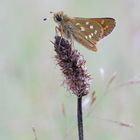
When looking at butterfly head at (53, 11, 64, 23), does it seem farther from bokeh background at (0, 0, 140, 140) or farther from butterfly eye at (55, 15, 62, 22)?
bokeh background at (0, 0, 140, 140)

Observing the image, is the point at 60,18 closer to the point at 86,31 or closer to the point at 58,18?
the point at 58,18

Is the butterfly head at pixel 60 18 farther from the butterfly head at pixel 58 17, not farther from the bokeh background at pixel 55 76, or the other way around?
the bokeh background at pixel 55 76

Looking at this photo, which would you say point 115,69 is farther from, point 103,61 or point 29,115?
point 29,115

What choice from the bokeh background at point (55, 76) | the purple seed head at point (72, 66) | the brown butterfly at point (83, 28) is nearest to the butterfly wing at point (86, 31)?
the brown butterfly at point (83, 28)

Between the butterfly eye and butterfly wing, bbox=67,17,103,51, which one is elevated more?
the butterfly eye

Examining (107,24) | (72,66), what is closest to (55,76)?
(107,24)

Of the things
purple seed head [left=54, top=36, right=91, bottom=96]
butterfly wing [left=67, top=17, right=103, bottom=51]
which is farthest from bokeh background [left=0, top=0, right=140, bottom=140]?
purple seed head [left=54, top=36, right=91, bottom=96]
